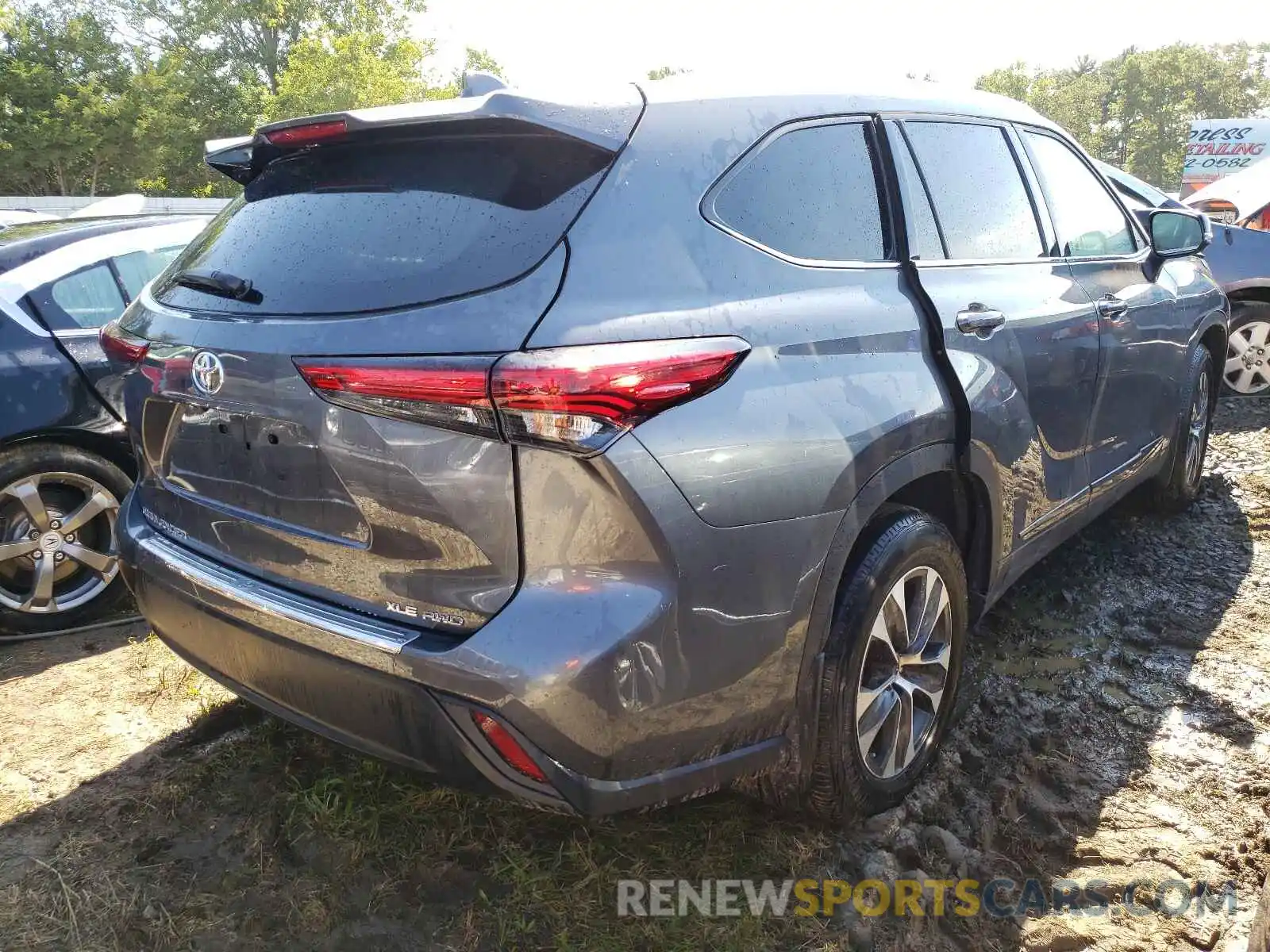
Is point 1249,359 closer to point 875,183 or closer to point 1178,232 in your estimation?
point 1178,232

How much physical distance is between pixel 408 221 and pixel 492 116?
0.27 meters

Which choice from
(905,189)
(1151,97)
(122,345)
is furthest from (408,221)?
(1151,97)

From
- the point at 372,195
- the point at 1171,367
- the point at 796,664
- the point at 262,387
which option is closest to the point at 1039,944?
the point at 796,664

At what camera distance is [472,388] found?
1.68 meters

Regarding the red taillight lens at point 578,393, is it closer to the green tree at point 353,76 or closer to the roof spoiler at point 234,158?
the roof spoiler at point 234,158

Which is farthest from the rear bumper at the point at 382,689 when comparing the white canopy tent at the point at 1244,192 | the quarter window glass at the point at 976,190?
the white canopy tent at the point at 1244,192

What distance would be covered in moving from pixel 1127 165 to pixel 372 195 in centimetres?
8486

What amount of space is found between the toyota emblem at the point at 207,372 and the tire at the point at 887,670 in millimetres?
1430

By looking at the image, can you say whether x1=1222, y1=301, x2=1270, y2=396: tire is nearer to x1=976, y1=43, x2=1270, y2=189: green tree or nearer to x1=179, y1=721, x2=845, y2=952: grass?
x1=179, y1=721, x2=845, y2=952: grass

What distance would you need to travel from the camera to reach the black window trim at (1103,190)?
3240 millimetres

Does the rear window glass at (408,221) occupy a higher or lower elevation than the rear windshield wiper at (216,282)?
higher

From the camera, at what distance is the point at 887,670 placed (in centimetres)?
241

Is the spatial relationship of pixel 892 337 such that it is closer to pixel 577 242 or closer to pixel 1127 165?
pixel 577 242

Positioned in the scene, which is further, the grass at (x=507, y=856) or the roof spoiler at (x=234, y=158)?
the roof spoiler at (x=234, y=158)
